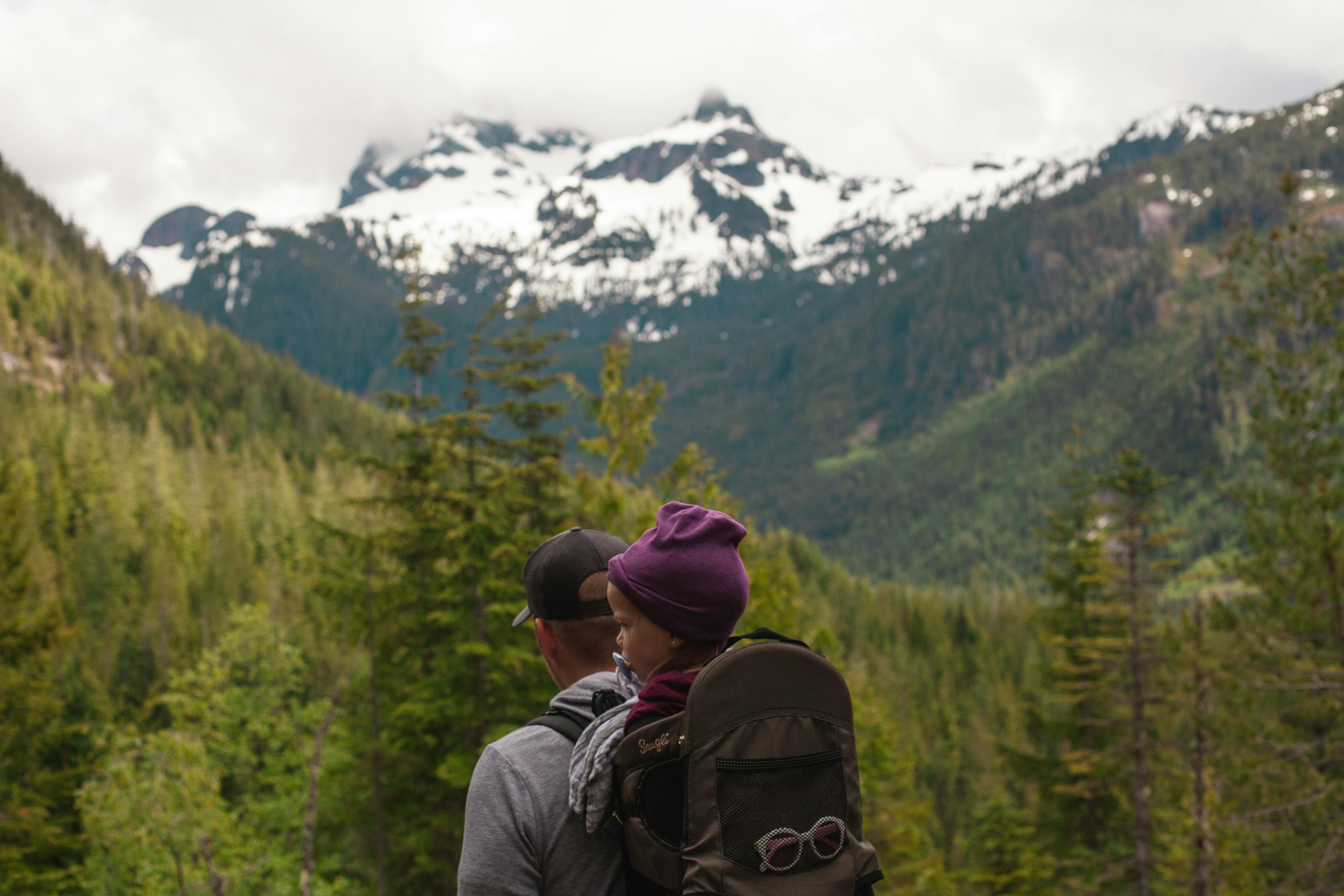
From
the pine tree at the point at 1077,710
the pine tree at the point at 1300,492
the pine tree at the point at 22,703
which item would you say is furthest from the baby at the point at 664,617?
the pine tree at the point at 1077,710

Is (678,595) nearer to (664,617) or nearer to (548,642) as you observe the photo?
(664,617)

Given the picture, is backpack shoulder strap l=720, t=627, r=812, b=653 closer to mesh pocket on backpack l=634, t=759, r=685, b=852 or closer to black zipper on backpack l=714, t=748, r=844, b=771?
black zipper on backpack l=714, t=748, r=844, b=771

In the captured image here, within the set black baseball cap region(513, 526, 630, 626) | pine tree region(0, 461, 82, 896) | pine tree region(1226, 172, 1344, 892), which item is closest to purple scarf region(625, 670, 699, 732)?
black baseball cap region(513, 526, 630, 626)

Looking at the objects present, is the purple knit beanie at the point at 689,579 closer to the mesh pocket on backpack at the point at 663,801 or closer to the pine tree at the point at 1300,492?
the mesh pocket on backpack at the point at 663,801

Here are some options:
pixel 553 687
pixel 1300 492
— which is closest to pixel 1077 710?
pixel 1300 492

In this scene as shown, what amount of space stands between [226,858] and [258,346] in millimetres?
158133

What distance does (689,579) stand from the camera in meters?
2.30

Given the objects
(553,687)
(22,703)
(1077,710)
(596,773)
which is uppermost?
(596,773)

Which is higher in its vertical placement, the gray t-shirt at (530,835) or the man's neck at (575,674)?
the man's neck at (575,674)

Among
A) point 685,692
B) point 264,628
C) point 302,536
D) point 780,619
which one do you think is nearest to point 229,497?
point 302,536

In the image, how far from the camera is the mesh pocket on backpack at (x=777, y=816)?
6.12 feet

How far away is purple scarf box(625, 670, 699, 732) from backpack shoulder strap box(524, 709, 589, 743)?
22 centimetres

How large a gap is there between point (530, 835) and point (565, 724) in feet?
0.95

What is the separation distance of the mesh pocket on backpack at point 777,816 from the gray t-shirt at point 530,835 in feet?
1.84
